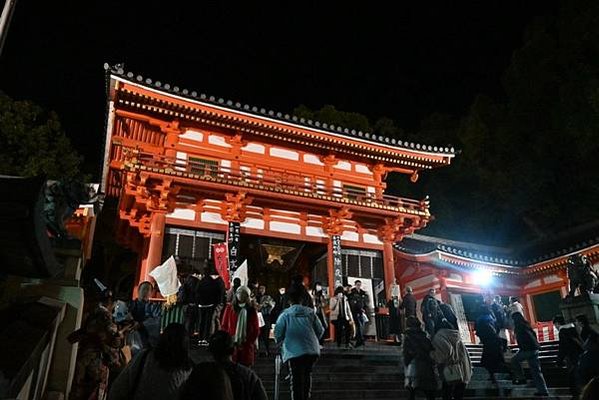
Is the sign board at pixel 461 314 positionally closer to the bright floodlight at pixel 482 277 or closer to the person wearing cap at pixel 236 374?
the bright floodlight at pixel 482 277

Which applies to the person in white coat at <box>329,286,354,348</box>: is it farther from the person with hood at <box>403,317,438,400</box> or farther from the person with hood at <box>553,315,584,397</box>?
the person with hood at <box>553,315,584,397</box>

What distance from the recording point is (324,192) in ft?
49.2

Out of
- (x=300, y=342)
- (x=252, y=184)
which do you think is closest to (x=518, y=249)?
(x=252, y=184)

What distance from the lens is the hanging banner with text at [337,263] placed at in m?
14.4

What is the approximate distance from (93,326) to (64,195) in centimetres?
240

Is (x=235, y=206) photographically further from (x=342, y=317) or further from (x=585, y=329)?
(x=585, y=329)

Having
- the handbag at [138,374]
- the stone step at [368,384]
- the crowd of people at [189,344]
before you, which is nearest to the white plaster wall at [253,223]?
the crowd of people at [189,344]

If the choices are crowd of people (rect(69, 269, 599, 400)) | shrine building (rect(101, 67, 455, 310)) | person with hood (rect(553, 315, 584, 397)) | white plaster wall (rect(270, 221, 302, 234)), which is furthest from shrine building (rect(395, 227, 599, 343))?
person with hood (rect(553, 315, 584, 397))

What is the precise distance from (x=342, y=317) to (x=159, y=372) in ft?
25.3

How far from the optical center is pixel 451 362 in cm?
640

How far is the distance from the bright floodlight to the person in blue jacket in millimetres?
17216

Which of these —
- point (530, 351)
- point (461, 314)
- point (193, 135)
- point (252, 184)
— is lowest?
point (530, 351)

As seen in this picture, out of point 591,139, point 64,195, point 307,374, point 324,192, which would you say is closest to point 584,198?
point 591,139

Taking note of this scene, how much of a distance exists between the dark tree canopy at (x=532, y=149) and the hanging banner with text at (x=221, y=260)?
17.0 metres
